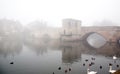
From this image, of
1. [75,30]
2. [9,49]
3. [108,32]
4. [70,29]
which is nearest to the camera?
[9,49]

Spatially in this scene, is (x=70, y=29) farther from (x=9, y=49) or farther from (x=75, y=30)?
(x=9, y=49)

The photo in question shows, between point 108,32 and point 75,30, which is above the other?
point 75,30

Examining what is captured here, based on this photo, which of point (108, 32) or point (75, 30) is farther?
point (75, 30)

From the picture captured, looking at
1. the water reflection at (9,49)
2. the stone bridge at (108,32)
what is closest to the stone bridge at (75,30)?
the stone bridge at (108,32)

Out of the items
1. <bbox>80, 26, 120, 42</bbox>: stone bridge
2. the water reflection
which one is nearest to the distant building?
<bbox>80, 26, 120, 42</bbox>: stone bridge

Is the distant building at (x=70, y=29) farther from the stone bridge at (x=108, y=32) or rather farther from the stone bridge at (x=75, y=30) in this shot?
the stone bridge at (x=108, y=32)

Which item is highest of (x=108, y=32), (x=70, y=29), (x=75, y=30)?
(x=70, y=29)

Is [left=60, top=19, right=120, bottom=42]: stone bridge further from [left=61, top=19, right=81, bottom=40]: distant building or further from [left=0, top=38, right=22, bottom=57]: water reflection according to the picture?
[left=0, top=38, right=22, bottom=57]: water reflection

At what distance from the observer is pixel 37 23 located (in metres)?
112

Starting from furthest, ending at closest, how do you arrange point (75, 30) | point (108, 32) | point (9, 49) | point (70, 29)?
point (75, 30), point (70, 29), point (108, 32), point (9, 49)

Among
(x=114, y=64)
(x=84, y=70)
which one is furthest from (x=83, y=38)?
(x=84, y=70)

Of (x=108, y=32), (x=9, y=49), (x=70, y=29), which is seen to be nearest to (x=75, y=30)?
(x=70, y=29)

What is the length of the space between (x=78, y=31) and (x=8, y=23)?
→ 43.7 metres

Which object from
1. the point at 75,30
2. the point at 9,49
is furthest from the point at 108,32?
the point at 9,49
